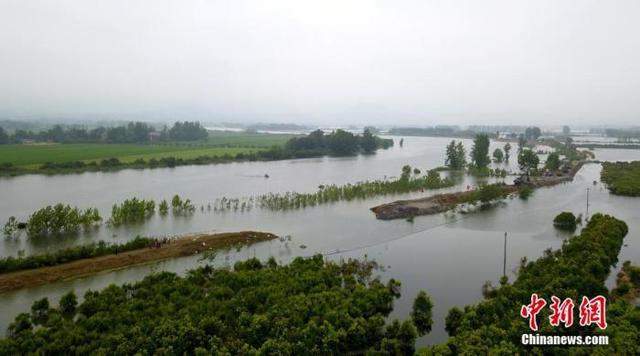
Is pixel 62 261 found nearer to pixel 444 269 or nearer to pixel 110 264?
pixel 110 264

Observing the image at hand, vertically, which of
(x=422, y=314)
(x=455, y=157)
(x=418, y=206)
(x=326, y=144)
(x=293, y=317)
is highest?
(x=326, y=144)

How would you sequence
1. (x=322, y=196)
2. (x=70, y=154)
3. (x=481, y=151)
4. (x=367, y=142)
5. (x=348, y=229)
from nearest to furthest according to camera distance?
(x=348, y=229), (x=322, y=196), (x=481, y=151), (x=70, y=154), (x=367, y=142)

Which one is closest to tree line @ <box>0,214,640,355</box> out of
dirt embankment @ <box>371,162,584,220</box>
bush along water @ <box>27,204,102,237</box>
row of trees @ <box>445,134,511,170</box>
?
bush along water @ <box>27,204,102,237</box>

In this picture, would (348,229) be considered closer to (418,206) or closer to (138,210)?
(418,206)

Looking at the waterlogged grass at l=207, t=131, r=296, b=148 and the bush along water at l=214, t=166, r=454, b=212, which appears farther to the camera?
the waterlogged grass at l=207, t=131, r=296, b=148

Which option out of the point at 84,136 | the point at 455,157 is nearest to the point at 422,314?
the point at 455,157

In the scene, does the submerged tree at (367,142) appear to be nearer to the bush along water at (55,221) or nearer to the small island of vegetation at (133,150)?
the small island of vegetation at (133,150)

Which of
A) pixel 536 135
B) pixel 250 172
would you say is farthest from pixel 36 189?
pixel 536 135

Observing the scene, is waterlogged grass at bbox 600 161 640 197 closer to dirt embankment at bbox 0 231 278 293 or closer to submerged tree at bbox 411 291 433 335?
dirt embankment at bbox 0 231 278 293
